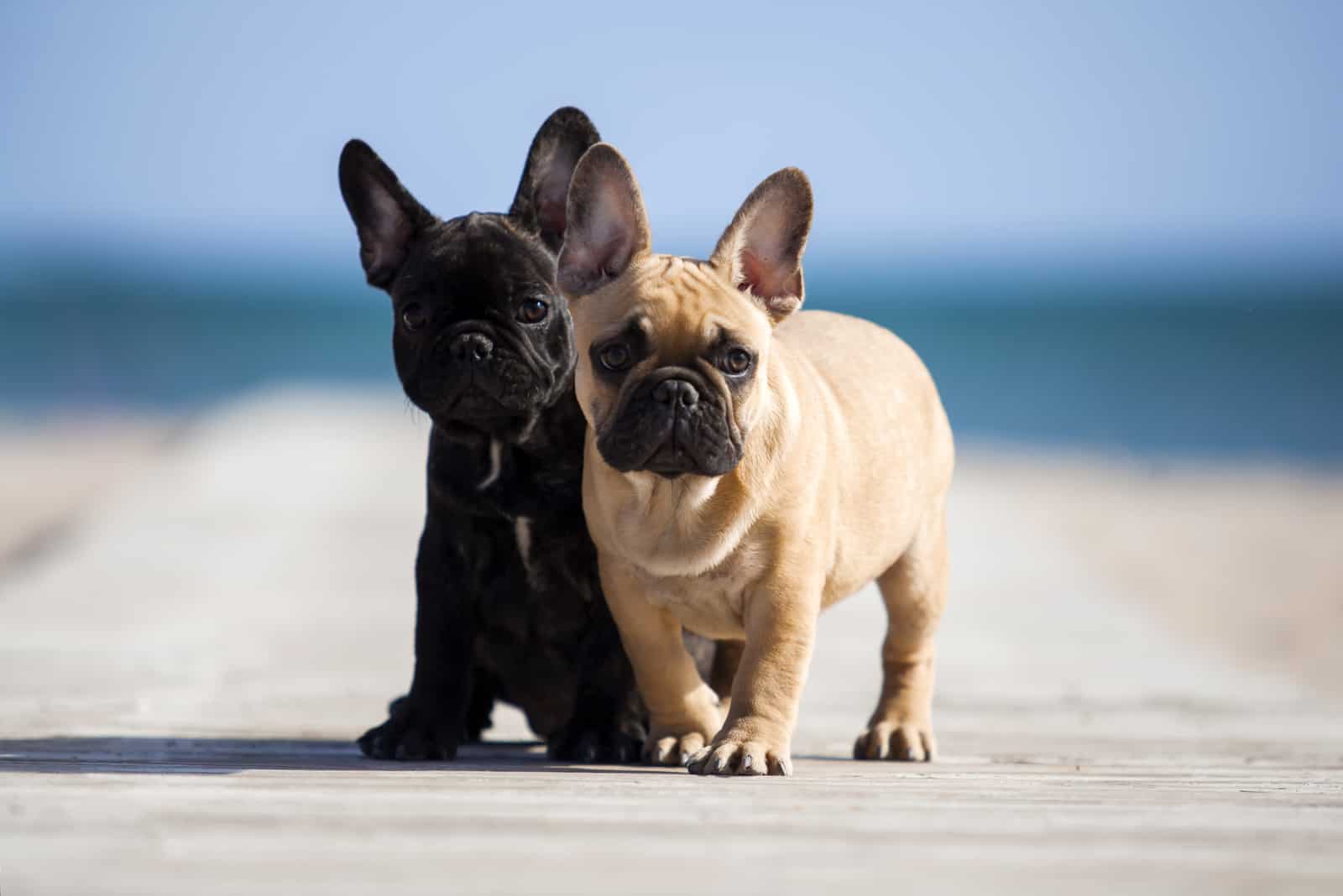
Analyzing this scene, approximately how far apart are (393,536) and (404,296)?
5.91 metres

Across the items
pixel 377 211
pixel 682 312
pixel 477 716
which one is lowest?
pixel 477 716

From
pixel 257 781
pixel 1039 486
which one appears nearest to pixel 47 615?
pixel 257 781

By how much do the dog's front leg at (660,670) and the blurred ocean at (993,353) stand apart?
1761cm

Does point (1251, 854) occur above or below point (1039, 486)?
below

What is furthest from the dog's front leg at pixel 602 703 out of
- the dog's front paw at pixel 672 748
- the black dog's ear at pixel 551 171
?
the black dog's ear at pixel 551 171

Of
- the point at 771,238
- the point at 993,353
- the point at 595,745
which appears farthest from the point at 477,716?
the point at 993,353

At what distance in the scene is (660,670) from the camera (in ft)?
11.8

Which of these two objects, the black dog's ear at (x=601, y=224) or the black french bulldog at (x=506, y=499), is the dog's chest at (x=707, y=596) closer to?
the black french bulldog at (x=506, y=499)

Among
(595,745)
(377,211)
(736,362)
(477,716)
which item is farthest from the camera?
(477,716)

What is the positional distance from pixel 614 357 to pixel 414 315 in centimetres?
64

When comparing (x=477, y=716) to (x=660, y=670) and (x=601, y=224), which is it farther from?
(x=601, y=224)

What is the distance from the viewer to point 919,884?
2188 mm

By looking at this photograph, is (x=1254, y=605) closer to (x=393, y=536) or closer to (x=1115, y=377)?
(x=393, y=536)

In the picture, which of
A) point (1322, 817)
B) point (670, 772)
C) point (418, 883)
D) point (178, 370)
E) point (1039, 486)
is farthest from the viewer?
point (178, 370)
